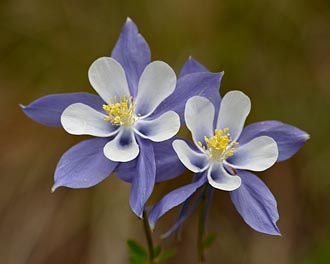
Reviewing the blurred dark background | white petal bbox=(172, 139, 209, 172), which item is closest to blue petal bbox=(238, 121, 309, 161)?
white petal bbox=(172, 139, 209, 172)

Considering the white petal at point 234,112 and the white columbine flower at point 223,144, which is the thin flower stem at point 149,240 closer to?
the white columbine flower at point 223,144

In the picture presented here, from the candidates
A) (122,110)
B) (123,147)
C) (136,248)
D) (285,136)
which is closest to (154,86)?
(122,110)

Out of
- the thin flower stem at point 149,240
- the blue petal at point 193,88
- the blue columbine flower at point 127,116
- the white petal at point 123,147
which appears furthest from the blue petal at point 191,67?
the thin flower stem at point 149,240

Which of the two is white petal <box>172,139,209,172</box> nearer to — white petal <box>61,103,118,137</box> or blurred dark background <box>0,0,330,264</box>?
white petal <box>61,103,118,137</box>

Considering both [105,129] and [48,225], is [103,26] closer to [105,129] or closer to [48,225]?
[48,225]

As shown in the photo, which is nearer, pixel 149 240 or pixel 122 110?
pixel 122 110

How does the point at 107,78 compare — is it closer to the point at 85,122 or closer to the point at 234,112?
the point at 85,122

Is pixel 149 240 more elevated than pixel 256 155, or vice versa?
pixel 256 155
